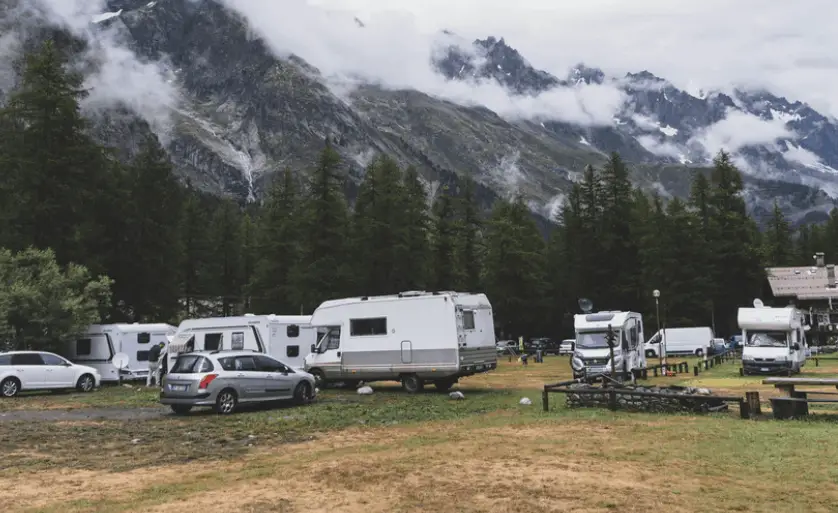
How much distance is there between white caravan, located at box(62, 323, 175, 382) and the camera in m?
30.0

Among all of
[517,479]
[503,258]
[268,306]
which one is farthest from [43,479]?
[503,258]

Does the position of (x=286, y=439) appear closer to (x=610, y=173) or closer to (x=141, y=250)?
(x=141, y=250)

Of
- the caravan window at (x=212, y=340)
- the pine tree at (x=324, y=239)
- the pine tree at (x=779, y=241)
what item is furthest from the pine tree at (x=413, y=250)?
the pine tree at (x=779, y=241)

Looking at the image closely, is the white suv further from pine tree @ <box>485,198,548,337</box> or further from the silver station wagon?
pine tree @ <box>485,198,548,337</box>

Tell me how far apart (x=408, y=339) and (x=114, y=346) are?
48.4 feet

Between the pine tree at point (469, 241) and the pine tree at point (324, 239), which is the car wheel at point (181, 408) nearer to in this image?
the pine tree at point (324, 239)

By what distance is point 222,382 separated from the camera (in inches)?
708

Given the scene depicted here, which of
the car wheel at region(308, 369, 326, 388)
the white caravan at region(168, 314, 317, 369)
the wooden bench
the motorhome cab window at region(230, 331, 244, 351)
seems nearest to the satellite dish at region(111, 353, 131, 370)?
the white caravan at region(168, 314, 317, 369)

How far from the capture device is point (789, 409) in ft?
47.5

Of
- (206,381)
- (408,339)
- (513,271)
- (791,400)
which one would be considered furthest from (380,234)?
(791,400)

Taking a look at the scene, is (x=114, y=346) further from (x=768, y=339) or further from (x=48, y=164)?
(x=768, y=339)

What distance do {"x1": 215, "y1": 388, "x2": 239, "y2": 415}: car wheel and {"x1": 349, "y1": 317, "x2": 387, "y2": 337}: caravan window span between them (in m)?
6.70

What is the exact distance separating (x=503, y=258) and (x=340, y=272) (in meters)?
20.5

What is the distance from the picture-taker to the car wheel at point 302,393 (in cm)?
2005
